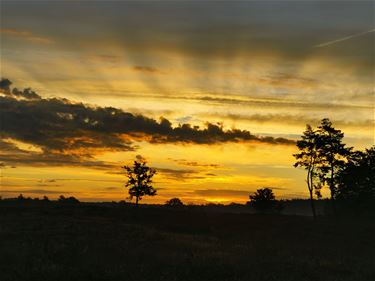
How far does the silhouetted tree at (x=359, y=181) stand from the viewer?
66.9m

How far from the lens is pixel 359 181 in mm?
68688

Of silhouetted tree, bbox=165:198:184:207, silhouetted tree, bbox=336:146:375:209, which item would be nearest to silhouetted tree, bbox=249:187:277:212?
silhouetted tree, bbox=336:146:375:209

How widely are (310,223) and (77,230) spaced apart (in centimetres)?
3462

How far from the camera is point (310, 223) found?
62.9 metres

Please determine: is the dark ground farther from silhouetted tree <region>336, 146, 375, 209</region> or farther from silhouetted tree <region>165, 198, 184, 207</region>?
silhouetted tree <region>165, 198, 184, 207</region>

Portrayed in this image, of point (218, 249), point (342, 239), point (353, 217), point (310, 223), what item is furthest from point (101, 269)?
point (353, 217)

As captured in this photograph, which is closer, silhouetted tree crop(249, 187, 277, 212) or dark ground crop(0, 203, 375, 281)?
dark ground crop(0, 203, 375, 281)

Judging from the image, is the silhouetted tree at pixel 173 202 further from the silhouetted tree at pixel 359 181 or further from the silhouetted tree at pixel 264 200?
the silhouetted tree at pixel 359 181

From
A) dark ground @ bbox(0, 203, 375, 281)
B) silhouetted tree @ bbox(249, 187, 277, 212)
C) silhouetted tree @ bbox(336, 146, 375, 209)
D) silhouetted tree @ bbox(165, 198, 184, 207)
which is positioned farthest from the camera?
silhouetted tree @ bbox(165, 198, 184, 207)

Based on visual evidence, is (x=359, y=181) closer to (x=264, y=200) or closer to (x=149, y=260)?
(x=264, y=200)

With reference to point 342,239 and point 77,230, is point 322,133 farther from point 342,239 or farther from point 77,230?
point 77,230

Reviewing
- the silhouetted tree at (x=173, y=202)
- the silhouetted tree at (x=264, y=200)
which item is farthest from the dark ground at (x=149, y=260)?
the silhouetted tree at (x=173, y=202)

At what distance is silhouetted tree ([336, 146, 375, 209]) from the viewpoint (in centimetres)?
6694

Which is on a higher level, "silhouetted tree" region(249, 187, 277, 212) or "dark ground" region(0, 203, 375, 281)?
"silhouetted tree" region(249, 187, 277, 212)
